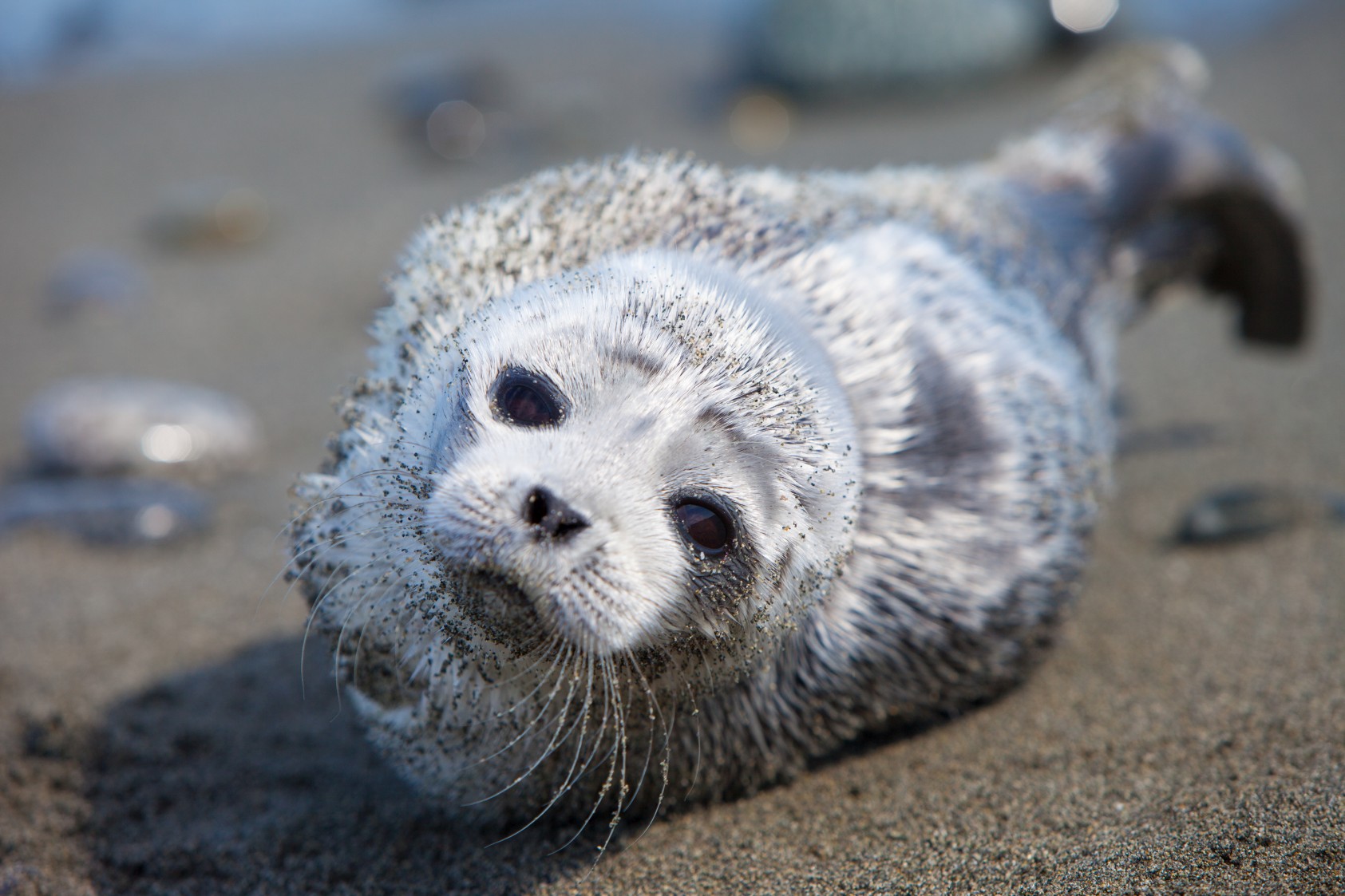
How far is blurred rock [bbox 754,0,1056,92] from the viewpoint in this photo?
33.1 ft

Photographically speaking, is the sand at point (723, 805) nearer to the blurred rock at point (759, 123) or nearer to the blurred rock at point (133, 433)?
the blurred rock at point (133, 433)

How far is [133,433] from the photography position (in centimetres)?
558

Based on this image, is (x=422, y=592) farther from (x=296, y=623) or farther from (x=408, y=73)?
(x=408, y=73)

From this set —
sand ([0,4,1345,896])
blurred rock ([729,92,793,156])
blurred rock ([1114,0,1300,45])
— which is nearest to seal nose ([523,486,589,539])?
sand ([0,4,1345,896])

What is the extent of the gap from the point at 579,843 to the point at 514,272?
1.53 meters

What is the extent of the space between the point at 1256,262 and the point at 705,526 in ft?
13.4

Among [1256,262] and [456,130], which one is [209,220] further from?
[1256,262]

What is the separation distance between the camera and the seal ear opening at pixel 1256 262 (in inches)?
197

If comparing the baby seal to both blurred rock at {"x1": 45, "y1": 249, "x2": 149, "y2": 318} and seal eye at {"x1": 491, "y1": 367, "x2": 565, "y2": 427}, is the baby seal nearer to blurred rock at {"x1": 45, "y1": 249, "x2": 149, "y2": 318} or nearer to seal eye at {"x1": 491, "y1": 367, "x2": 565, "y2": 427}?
seal eye at {"x1": 491, "y1": 367, "x2": 565, "y2": 427}

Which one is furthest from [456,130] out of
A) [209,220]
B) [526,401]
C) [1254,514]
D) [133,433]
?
[526,401]

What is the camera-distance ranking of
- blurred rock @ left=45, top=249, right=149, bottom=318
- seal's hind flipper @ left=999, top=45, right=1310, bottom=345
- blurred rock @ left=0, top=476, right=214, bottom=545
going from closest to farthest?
seal's hind flipper @ left=999, top=45, right=1310, bottom=345 → blurred rock @ left=0, top=476, right=214, bottom=545 → blurred rock @ left=45, top=249, right=149, bottom=318

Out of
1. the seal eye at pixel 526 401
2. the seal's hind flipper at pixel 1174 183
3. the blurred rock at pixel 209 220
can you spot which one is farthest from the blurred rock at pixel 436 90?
the seal eye at pixel 526 401

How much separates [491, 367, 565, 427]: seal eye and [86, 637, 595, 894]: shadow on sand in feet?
3.99

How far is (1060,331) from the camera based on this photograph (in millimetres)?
3844
